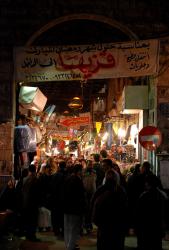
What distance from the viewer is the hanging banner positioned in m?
14.2

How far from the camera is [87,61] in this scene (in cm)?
1448

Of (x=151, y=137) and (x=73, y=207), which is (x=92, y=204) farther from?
(x=151, y=137)

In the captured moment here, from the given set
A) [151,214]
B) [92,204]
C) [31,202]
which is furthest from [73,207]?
[151,214]

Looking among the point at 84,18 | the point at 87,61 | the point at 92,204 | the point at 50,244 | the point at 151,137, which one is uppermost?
the point at 84,18

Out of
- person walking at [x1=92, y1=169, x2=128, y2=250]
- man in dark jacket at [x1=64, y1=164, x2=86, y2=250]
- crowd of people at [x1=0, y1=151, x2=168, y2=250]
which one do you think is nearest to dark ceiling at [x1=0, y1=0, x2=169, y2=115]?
crowd of people at [x1=0, y1=151, x2=168, y2=250]

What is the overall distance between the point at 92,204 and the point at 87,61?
6.63m

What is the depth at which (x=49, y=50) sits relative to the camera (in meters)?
14.6

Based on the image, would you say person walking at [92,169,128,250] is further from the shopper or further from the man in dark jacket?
the man in dark jacket

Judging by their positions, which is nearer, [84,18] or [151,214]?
[151,214]

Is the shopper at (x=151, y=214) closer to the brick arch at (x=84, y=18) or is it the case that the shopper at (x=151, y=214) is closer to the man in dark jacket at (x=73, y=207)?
the man in dark jacket at (x=73, y=207)

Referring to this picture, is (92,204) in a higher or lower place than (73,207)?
higher

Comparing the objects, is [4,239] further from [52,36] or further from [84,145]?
[84,145]

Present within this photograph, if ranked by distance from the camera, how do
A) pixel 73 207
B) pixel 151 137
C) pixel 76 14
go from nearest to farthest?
pixel 73 207, pixel 151 137, pixel 76 14

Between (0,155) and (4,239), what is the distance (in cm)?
377
